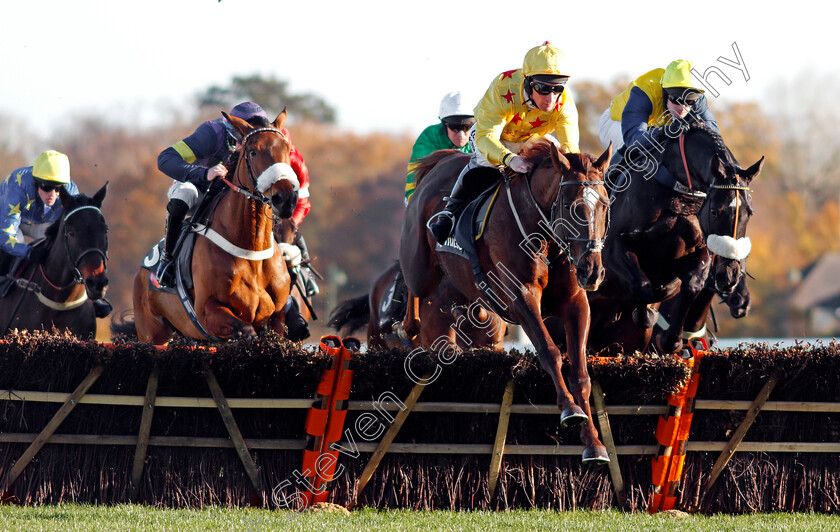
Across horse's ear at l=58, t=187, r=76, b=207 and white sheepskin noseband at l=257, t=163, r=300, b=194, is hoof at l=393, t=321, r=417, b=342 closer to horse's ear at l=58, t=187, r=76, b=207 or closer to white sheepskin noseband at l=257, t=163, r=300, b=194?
white sheepskin noseband at l=257, t=163, r=300, b=194

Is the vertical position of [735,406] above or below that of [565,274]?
below

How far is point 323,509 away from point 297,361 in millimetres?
773

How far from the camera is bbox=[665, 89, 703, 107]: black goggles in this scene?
22.5ft

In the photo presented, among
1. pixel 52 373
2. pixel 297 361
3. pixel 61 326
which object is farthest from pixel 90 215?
pixel 297 361

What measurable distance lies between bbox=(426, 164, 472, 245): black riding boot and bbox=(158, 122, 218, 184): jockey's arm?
66.1 inches

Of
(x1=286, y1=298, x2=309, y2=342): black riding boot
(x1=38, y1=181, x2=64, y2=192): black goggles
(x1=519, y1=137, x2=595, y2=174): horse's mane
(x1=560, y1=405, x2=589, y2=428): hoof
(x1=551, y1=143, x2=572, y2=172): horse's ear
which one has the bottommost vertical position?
(x1=560, y1=405, x2=589, y2=428): hoof

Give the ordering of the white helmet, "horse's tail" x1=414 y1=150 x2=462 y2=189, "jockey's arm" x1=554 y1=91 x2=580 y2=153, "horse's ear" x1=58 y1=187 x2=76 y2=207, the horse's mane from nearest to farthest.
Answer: the horse's mane < "jockey's arm" x1=554 y1=91 x2=580 y2=153 < "horse's tail" x1=414 y1=150 x2=462 y2=189 < "horse's ear" x1=58 y1=187 x2=76 y2=207 < the white helmet

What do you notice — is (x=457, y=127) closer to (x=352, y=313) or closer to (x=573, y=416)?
(x=352, y=313)

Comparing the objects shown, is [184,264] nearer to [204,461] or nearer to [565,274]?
[204,461]

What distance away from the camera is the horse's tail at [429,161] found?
7.62 meters

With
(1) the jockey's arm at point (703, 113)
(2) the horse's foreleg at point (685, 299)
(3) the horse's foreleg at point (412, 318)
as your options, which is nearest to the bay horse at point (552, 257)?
(3) the horse's foreleg at point (412, 318)

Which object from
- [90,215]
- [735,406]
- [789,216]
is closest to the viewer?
[735,406]

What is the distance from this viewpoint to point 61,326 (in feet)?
27.8

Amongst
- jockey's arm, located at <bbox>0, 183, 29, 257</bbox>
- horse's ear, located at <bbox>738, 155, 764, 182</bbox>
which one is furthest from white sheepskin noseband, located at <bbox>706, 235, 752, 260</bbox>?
jockey's arm, located at <bbox>0, 183, 29, 257</bbox>
